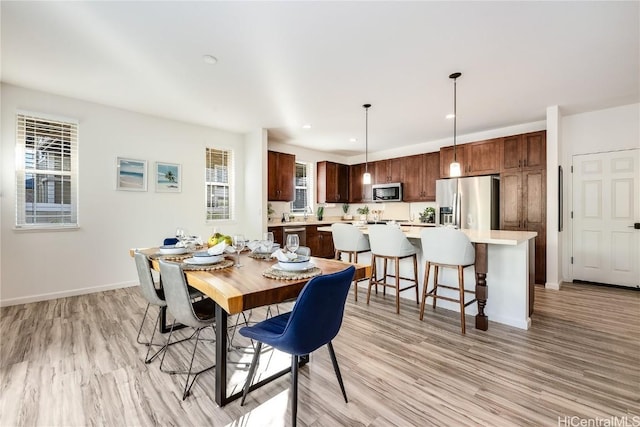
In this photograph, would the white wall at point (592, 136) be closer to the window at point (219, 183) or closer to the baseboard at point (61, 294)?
the window at point (219, 183)

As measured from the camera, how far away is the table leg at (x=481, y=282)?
266 cm

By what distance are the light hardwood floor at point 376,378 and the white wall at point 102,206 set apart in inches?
33.2

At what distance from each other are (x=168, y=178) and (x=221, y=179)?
94cm

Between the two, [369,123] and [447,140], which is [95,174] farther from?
[447,140]

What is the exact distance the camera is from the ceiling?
6.94 feet

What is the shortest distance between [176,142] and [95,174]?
1228 mm

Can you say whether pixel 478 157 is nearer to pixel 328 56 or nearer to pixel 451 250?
pixel 451 250

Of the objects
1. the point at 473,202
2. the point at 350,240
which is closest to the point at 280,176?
the point at 350,240

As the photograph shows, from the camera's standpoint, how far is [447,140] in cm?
569

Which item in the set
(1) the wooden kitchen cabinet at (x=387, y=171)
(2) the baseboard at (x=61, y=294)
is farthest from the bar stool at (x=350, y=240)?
(2) the baseboard at (x=61, y=294)

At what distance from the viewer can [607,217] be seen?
4.17 metres

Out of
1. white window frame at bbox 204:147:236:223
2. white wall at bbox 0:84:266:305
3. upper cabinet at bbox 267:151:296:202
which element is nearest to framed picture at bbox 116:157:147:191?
white wall at bbox 0:84:266:305

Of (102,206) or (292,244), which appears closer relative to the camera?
(292,244)

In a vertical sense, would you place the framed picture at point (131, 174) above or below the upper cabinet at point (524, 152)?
below
